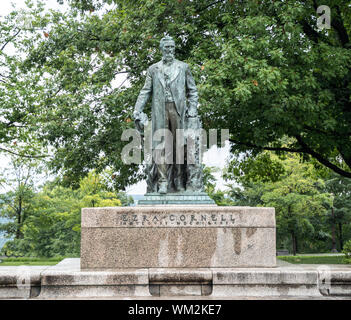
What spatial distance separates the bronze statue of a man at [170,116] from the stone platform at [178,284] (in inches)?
81.5

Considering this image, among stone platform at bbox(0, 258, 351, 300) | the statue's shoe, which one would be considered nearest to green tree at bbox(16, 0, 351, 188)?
the statue's shoe

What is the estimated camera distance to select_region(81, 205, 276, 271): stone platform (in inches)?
318

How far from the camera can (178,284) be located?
742cm

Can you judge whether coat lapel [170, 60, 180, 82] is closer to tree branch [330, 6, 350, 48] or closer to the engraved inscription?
the engraved inscription

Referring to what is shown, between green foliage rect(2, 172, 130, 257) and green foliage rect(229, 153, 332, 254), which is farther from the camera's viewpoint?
green foliage rect(2, 172, 130, 257)

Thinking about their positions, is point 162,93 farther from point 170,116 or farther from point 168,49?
point 168,49

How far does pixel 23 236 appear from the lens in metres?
36.2

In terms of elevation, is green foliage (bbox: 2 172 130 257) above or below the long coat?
below

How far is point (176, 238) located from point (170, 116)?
2464mm

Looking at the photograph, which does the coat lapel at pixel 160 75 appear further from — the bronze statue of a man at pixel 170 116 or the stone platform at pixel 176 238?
the stone platform at pixel 176 238

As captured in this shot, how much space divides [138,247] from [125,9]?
38.7ft

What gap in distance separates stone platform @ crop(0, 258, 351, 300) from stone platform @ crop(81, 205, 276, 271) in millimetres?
630

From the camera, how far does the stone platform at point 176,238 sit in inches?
318
